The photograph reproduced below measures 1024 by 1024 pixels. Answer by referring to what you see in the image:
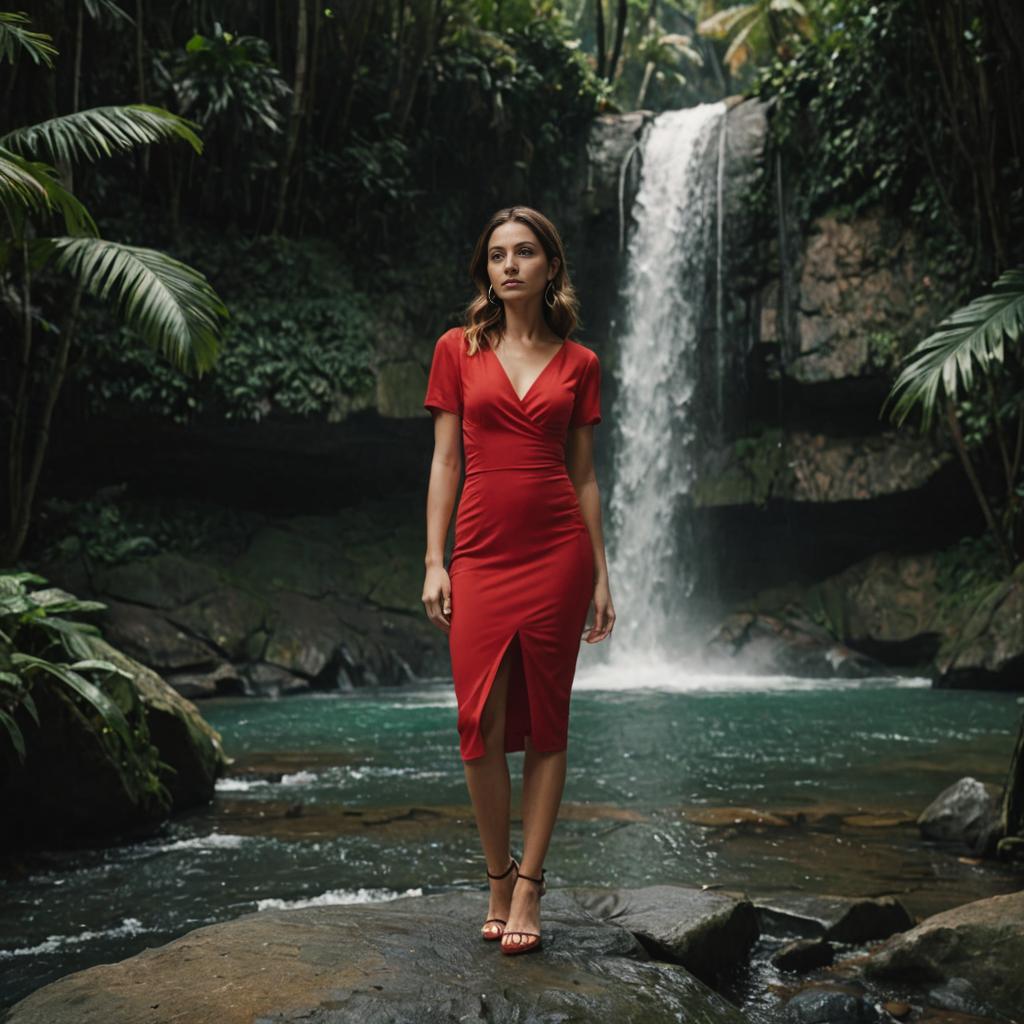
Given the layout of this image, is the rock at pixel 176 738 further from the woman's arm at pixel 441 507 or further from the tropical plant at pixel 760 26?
the tropical plant at pixel 760 26

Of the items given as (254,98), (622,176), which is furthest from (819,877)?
(622,176)

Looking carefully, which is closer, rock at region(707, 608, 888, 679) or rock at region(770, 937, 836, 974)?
rock at region(770, 937, 836, 974)

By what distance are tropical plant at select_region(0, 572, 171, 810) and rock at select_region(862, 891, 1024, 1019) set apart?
11.9 feet

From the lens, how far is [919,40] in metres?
13.8

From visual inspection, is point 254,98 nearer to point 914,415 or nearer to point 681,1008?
point 914,415

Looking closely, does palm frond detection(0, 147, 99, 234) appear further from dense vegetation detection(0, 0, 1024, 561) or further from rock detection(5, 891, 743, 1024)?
dense vegetation detection(0, 0, 1024, 561)

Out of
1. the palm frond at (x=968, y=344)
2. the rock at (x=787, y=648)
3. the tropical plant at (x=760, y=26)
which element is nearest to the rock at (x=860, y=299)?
the rock at (x=787, y=648)

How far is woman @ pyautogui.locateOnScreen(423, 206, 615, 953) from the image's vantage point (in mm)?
2953

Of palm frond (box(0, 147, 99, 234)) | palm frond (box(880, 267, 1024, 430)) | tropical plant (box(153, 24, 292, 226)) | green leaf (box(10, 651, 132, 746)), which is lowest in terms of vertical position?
green leaf (box(10, 651, 132, 746))

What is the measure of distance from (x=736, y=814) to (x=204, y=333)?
4.45 m

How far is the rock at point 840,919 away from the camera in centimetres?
382

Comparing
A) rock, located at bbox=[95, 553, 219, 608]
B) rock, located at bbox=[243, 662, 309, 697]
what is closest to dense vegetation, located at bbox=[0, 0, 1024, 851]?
rock, located at bbox=[95, 553, 219, 608]

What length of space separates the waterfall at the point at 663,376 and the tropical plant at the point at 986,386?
3.42 m

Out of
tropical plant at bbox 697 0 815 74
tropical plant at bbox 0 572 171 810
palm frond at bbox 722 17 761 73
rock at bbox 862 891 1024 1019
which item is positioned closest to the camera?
rock at bbox 862 891 1024 1019
